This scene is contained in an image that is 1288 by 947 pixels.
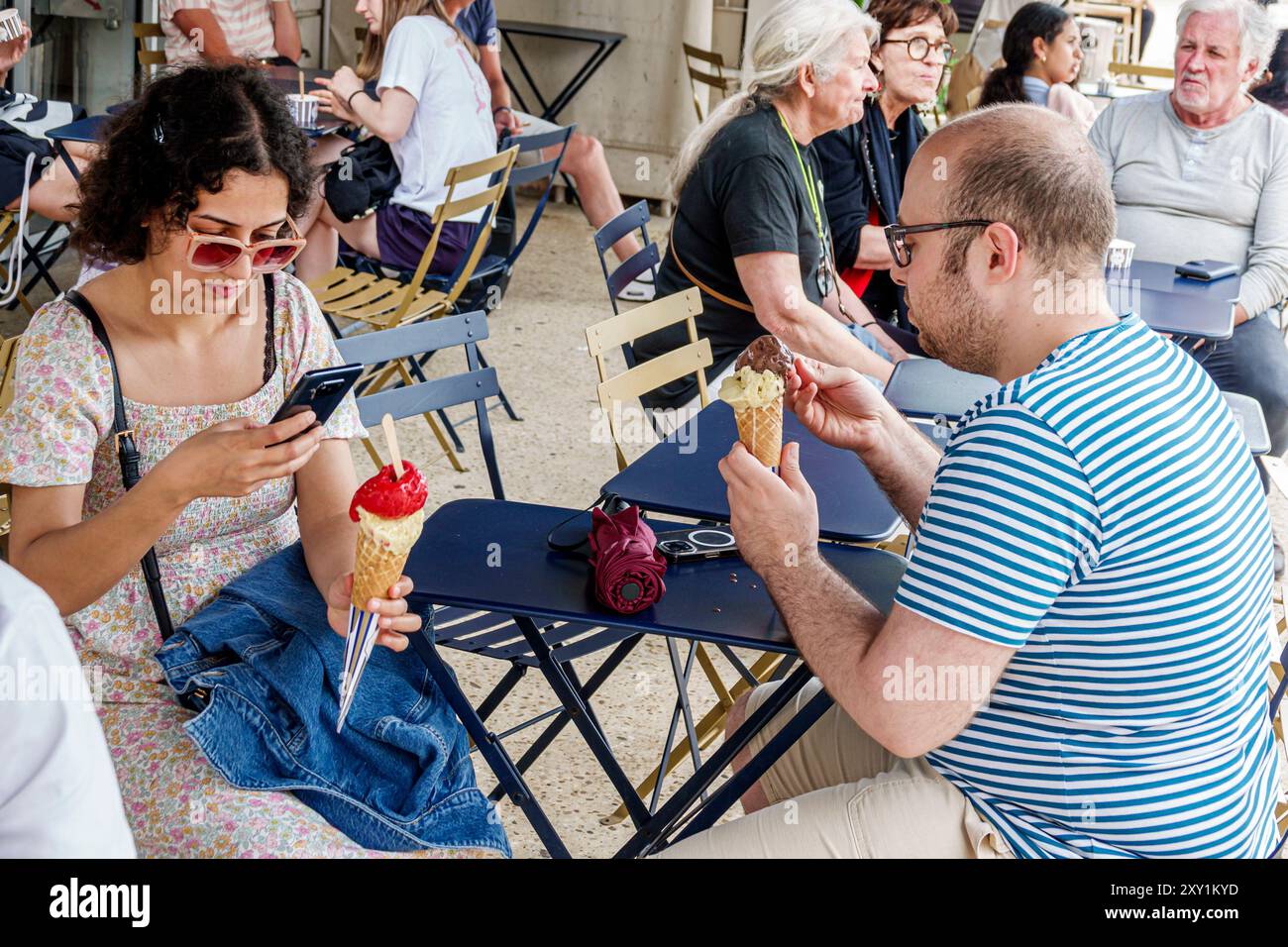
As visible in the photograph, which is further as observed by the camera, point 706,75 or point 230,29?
point 706,75

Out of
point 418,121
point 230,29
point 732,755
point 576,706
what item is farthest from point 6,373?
point 230,29

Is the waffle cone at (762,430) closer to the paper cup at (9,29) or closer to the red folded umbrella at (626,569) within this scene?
the red folded umbrella at (626,569)

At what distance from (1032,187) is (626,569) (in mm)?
792

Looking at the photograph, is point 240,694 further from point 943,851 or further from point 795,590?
point 943,851

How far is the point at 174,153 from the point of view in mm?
1994

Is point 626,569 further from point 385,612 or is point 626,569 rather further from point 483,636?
point 483,636

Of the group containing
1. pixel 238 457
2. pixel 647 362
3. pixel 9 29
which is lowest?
pixel 647 362

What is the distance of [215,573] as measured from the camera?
208 centimetres

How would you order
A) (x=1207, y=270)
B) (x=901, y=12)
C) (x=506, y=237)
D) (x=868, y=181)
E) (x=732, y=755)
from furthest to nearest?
(x=506, y=237), (x=868, y=181), (x=901, y=12), (x=1207, y=270), (x=732, y=755)

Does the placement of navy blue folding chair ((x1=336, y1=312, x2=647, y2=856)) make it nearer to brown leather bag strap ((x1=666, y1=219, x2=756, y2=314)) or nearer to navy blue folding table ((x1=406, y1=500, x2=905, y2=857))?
navy blue folding table ((x1=406, y1=500, x2=905, y2=857))

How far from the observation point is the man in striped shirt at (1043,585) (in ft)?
5.13

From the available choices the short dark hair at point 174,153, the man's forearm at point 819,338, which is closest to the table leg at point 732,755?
the short dark hair at point 174,153

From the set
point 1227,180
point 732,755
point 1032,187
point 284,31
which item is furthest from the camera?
point 284,31

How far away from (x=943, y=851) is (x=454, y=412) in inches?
159
